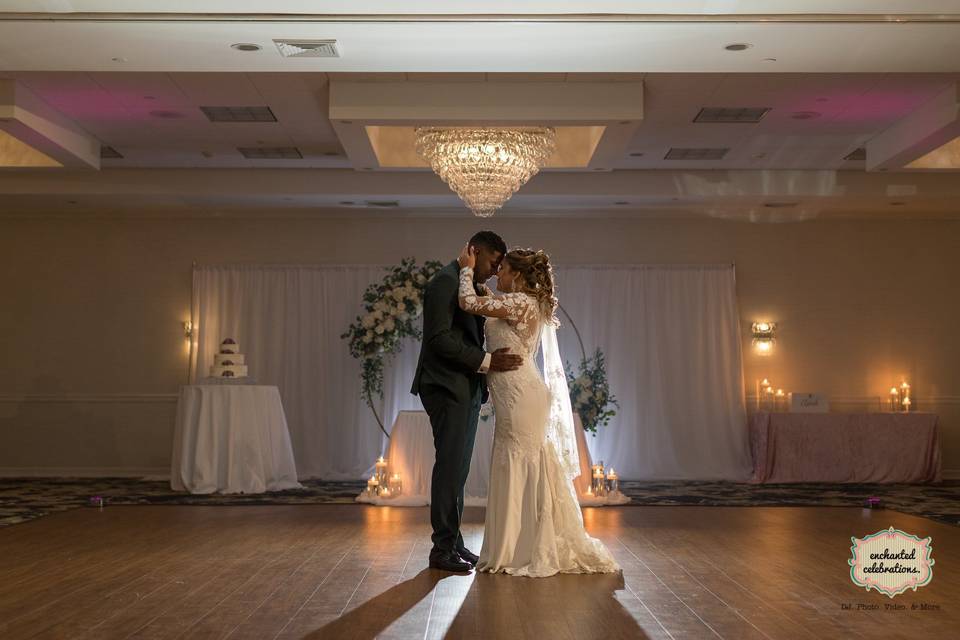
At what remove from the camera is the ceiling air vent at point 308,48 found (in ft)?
20.3

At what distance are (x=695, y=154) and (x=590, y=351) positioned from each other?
8.92ft

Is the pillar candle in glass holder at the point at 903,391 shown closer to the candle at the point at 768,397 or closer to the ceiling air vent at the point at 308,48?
the candle at the point at 768,397

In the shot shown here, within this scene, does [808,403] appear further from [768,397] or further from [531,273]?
[531,273]

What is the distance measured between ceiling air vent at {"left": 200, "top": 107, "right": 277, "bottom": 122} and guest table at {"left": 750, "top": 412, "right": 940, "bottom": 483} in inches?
242

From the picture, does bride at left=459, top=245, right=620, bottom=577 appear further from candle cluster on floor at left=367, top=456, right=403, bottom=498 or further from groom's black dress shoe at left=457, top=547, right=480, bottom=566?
candle cluster on floor at left=367, top=456, right=403, bottom=498

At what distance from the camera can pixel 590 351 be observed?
1174 centimetres

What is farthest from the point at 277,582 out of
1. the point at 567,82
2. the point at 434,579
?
the point at 567,82

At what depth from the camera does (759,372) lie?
11.8 metres

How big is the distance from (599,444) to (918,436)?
3.46 metres

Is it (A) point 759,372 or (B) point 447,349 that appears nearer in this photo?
(B) point 447,349

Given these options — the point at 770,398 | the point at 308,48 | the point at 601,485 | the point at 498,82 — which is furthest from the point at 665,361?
the point at 308,48

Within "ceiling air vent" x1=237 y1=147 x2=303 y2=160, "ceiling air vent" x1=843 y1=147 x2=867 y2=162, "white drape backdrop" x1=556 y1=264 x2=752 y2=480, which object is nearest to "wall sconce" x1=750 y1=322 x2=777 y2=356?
"white drape backdrop" x1=556 y1=264 x2=752 y2=480

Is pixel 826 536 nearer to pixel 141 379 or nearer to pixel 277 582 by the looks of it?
pixel 277 582

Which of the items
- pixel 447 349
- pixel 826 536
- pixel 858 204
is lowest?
pixel 826 536
